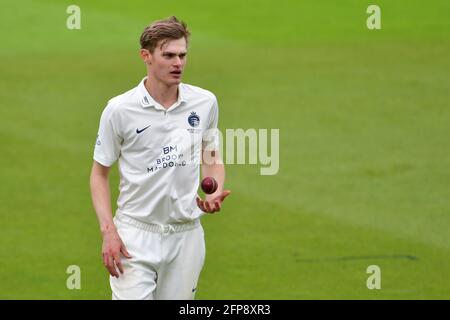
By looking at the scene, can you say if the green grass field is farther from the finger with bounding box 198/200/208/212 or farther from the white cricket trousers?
the finger with bounding box 198/200/208/212

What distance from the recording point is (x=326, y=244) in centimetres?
1186

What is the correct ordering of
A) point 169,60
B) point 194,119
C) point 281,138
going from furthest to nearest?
point 281,138, point 194,119, point 169,60

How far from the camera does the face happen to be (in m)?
7.43

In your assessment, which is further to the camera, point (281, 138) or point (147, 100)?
point (281, 138)

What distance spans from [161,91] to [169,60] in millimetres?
226

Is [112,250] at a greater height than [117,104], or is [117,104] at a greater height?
[117,104]

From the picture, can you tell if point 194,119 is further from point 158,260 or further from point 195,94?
point 158,260

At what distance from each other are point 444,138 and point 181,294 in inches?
311

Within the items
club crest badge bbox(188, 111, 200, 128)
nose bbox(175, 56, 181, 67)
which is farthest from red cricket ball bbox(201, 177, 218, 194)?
nose bbox(175, 56, 181, 67)

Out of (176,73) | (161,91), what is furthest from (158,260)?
(176,73)

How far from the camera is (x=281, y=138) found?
49.1 feet

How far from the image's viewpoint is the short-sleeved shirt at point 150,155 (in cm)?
746
